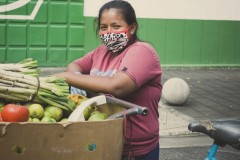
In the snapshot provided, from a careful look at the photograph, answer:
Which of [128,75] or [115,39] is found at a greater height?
[115,39]

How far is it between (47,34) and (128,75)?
28.8ft

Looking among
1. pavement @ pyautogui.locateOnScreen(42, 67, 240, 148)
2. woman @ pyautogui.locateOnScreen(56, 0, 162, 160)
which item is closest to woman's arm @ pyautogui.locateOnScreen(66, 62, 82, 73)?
woman @ pyautogui.locateOnScreen(56, 0, 162, 160)

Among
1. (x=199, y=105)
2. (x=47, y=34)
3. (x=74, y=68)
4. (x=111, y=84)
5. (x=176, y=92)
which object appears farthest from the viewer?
(x=47, y=34)

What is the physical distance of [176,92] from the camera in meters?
8.05

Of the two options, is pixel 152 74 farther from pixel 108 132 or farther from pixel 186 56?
pixel 186 56

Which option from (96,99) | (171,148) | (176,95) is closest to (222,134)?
(96,99)

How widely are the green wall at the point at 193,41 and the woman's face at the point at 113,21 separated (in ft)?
28.6

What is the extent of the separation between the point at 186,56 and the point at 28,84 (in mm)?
10210

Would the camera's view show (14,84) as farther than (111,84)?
No

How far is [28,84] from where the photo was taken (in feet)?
7.77

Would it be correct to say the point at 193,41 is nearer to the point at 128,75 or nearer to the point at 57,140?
the point at 128,75

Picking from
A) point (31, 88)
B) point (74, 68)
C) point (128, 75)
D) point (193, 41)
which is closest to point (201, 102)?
point (193, 41)

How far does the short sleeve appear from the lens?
252 centimetres

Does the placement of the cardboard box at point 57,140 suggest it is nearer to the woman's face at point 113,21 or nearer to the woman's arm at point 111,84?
the woman's arm at point 111,84
